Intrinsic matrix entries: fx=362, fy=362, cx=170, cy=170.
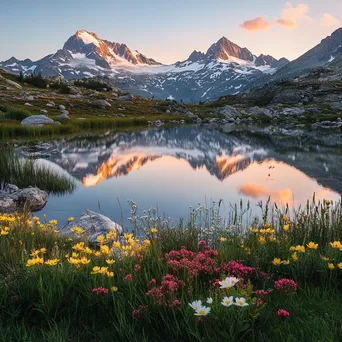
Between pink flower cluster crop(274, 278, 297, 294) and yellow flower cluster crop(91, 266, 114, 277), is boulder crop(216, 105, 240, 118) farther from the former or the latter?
yellow flower cluster crop(91, 266, 114, 277)

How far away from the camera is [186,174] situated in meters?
24.2

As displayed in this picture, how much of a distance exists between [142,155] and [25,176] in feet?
52.3

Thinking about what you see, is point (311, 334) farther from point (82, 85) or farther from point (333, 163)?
point (82, 85)

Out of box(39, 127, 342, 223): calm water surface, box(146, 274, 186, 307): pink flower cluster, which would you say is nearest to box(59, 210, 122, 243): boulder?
box(39, 127, 342, 223): calm water surface

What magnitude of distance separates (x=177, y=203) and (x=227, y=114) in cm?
7791

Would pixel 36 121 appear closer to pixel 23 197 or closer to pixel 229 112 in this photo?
pixel 23 197

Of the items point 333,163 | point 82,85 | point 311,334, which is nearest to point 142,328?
point 311,334

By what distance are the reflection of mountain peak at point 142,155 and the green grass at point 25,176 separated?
8.12 feet

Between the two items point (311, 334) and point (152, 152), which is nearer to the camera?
point (311, 334)

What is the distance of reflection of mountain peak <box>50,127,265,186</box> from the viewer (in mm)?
24484

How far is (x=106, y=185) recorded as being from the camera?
1992 centimetres

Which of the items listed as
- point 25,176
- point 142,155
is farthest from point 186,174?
point 25,176

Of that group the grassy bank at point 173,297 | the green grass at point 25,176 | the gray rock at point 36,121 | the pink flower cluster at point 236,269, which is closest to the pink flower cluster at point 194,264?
the grassy bank at point 173,297

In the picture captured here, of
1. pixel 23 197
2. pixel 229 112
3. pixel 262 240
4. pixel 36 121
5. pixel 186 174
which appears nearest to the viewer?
pixel 262 240
